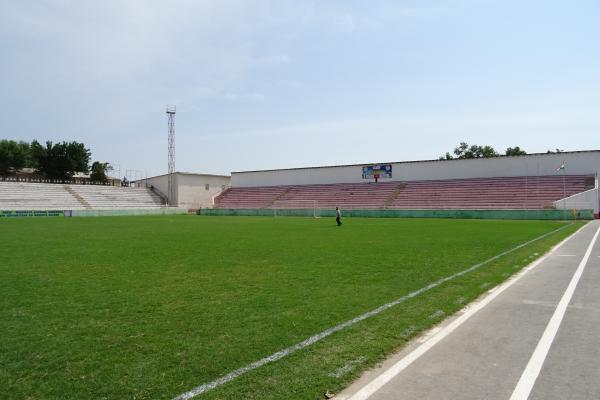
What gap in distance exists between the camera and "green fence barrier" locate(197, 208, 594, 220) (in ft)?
124

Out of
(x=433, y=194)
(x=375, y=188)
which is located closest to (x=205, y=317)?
(x=433, y=194)

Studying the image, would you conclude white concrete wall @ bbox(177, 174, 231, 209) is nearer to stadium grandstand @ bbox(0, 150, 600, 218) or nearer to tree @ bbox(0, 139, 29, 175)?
stadium grandstand @ bbox(0, 150, 600, 218)

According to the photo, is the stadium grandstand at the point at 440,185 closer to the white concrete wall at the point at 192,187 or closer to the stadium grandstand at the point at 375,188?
the stadium grandstand at the point at 375,188

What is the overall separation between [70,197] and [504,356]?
7099 centimetres

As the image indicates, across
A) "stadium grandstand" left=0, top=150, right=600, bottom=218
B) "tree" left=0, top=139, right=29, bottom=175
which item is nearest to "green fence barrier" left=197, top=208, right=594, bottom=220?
"stadium grandstand" left=0, top=150, right=600, bottom=218

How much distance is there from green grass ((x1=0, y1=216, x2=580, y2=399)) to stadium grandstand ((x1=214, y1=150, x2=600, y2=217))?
38.8 meters

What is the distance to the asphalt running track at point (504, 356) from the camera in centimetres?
380

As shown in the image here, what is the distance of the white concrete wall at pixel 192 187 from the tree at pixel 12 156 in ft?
97.7

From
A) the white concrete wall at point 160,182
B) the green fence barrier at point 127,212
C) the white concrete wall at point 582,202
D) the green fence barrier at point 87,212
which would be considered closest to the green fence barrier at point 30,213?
the green fence barrier at point 87,212

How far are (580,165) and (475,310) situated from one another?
52.5 meters

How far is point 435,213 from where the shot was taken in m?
44.6

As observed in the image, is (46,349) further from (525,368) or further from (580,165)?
(580,165)

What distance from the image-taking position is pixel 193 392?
3738mm

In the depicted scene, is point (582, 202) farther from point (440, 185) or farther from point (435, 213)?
point (440, 185)
